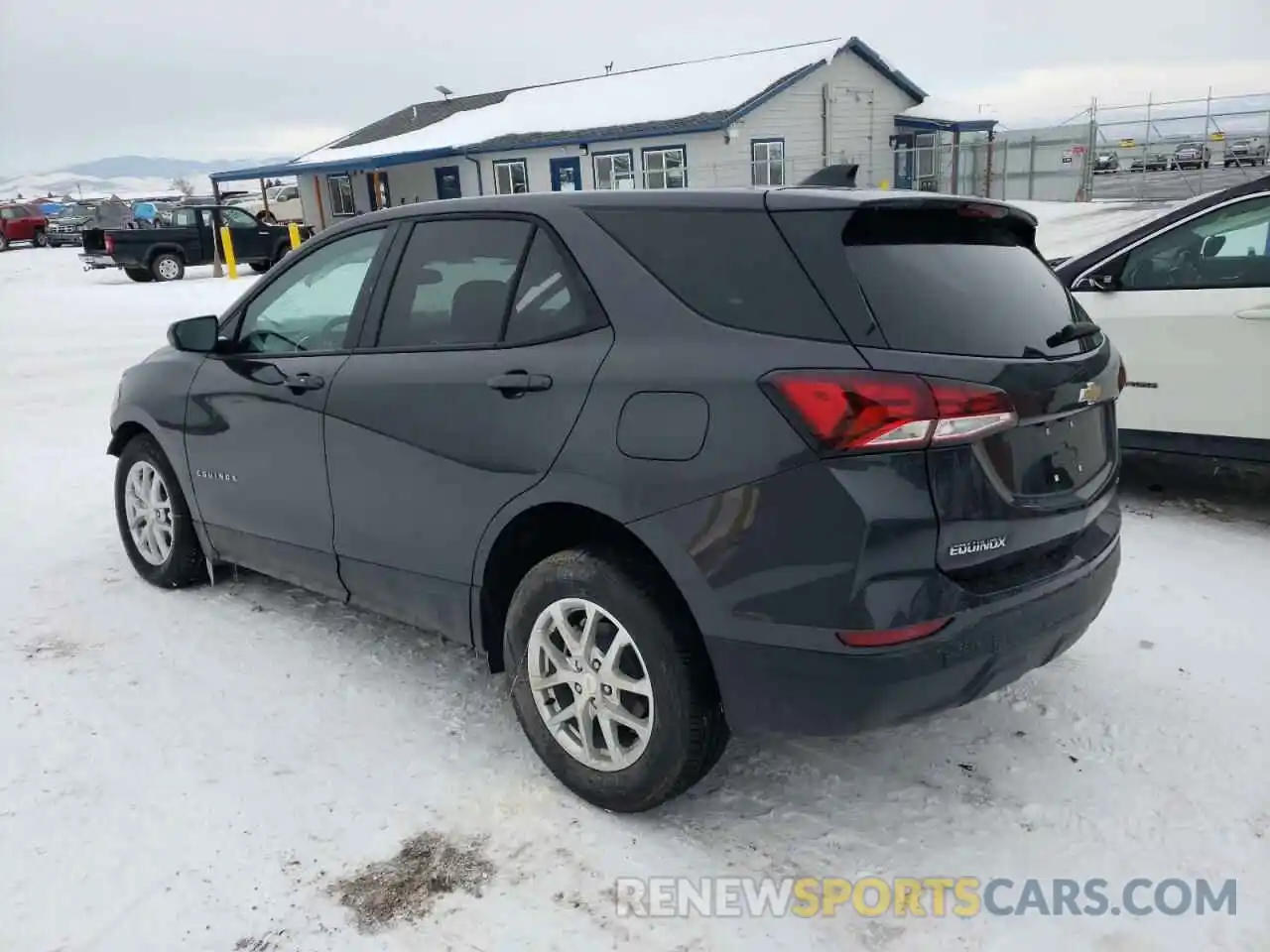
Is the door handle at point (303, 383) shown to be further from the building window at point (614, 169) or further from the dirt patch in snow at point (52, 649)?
the building window at point (614, 169)

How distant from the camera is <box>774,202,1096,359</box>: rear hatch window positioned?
2.48 meters

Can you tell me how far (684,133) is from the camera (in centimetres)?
2775

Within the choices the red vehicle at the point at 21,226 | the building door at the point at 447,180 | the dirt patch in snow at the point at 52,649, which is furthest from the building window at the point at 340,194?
the dirt patch in snow at the point at 52,649

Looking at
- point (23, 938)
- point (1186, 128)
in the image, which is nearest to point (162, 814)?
point (23, 938)

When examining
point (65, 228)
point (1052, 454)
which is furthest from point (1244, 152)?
point (65, 228)

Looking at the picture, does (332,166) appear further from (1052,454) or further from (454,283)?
(1052,454)

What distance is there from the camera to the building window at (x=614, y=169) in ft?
95.5

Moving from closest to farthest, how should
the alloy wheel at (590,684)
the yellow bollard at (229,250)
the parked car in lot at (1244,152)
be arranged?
the alloy wheel at (590,684) < the yellow bollard at (229,250) < the parked car in lot at (1244,152)

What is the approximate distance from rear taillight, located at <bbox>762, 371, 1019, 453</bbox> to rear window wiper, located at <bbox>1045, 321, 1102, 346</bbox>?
550 mm

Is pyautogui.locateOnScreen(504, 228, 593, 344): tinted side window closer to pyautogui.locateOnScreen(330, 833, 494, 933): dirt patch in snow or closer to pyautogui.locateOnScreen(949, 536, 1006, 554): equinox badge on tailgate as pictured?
pyautogui.locateOnScreen(949, 536, 1006, 554): equinox badge on tailgate

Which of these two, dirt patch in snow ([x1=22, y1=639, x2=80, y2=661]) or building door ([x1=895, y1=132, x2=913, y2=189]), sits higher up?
building door ([x1=895, y1=132, x2=913, y2=189])

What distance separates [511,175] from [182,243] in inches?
445

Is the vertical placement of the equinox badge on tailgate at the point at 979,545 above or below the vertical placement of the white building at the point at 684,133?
below

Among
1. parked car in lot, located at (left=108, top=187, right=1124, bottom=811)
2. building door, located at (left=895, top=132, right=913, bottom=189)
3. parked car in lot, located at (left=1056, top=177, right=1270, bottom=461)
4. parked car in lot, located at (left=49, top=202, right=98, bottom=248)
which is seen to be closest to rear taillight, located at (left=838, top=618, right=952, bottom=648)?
parked car in lot, located at (left=108, top=187, right=1124, bottom=811)
